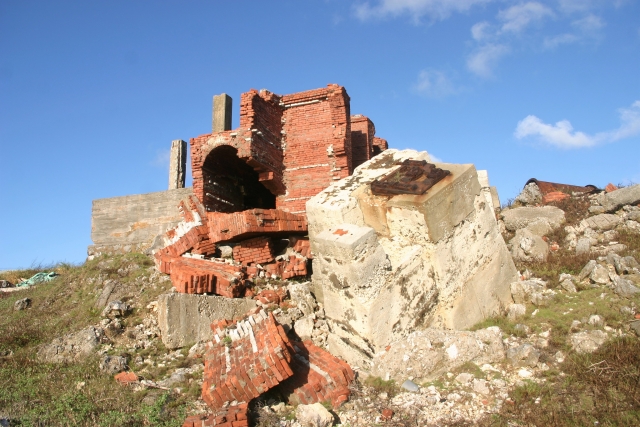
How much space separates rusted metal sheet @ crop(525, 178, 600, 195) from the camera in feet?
30.9

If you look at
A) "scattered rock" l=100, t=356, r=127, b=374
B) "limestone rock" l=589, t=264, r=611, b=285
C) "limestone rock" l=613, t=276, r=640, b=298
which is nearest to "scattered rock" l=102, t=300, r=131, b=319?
"scattered rock" l=100, t=356, r=127, b=374

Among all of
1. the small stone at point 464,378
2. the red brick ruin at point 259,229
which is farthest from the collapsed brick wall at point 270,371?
the small stone at point 464,378

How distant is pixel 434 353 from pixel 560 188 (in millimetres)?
6946

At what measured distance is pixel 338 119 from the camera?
28.4 feet

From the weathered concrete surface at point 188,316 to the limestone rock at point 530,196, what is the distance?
6515mm

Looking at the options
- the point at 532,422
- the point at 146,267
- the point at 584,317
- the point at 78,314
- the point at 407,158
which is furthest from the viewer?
the point at 146,267

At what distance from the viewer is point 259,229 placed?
696 cm

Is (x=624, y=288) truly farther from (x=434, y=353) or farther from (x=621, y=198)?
(x=621, y=198)

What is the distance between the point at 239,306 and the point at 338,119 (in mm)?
4108

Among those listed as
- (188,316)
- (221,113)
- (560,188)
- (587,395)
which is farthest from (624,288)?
(221,113)

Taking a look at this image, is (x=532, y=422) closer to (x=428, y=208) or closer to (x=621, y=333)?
(x=621, y=333)

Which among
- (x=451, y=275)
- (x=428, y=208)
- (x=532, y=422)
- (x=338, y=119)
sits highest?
(x=338, y=119)

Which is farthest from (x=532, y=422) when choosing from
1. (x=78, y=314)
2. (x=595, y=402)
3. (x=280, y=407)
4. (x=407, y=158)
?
(x=78, y=314)

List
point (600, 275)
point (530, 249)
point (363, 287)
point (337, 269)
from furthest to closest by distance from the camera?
point (530, 249), point (600, 275), point (337, 269), point (363, 287)
